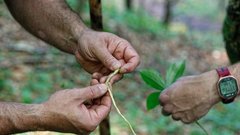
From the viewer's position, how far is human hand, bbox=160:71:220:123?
2572mm

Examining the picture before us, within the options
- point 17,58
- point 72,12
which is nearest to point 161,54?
point 17,58

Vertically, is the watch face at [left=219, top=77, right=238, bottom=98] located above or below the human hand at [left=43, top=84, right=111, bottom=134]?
below

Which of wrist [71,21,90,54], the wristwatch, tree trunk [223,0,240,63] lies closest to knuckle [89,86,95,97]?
wrist [71,21,90,54]

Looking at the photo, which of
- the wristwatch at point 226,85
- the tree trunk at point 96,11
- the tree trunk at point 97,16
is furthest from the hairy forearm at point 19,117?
the wristwatch at point 226,85

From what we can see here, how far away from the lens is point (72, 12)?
245cm

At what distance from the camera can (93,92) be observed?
1835mm

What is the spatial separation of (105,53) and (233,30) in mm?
1611

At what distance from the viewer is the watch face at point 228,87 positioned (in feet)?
8.33

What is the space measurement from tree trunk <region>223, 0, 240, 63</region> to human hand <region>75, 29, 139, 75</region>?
57.6 inches

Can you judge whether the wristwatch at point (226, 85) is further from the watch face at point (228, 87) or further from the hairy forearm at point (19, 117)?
the hairy forearm at point (19, 117)

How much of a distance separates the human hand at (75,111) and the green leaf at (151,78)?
0.27 m

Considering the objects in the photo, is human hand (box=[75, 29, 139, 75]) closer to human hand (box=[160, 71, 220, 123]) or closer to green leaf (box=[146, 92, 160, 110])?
green leaf (box=[146, 92, 160, 110])

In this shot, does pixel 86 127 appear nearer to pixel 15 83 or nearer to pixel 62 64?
pixel 15 83

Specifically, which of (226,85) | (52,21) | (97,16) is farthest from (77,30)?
(226,85)
